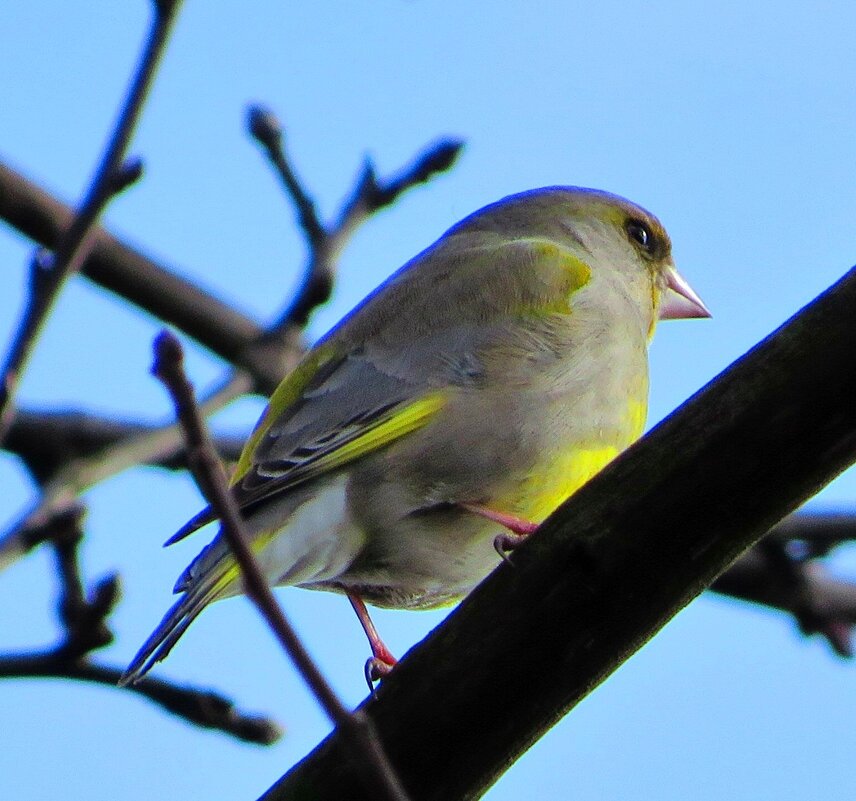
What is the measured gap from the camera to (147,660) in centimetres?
284

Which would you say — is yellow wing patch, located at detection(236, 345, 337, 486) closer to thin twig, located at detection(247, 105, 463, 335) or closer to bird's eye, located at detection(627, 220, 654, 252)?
thin twig, located at detection(247, 105, 463, 335)

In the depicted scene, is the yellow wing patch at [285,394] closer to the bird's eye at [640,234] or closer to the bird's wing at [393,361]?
the bird's wing at [393,361]

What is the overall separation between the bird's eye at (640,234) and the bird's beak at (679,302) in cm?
14

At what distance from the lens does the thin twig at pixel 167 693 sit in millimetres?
2537

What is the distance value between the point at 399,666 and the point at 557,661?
0.96 feet

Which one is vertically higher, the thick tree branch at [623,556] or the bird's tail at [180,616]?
the thick tree branch at [623,556]

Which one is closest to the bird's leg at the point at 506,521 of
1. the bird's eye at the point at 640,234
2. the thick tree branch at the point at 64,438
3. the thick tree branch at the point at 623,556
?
the thick tree branch at the point at 64,438

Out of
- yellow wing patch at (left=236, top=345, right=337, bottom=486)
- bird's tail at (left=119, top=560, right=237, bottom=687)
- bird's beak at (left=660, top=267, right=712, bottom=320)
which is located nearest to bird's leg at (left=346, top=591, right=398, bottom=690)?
yellow wing patch at (left=236, top=345, right=337, bottom=486)

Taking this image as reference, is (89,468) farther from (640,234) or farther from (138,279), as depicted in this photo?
(640,234)

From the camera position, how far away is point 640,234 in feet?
19.3

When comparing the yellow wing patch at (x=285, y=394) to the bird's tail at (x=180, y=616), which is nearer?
the bird's tail at (x=180, y=616)

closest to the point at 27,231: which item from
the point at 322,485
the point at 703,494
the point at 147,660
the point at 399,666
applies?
the point at 322,485

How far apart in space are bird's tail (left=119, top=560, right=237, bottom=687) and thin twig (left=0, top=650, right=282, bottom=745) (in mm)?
62

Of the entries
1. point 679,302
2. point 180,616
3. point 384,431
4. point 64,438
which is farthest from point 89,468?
point 679,302
